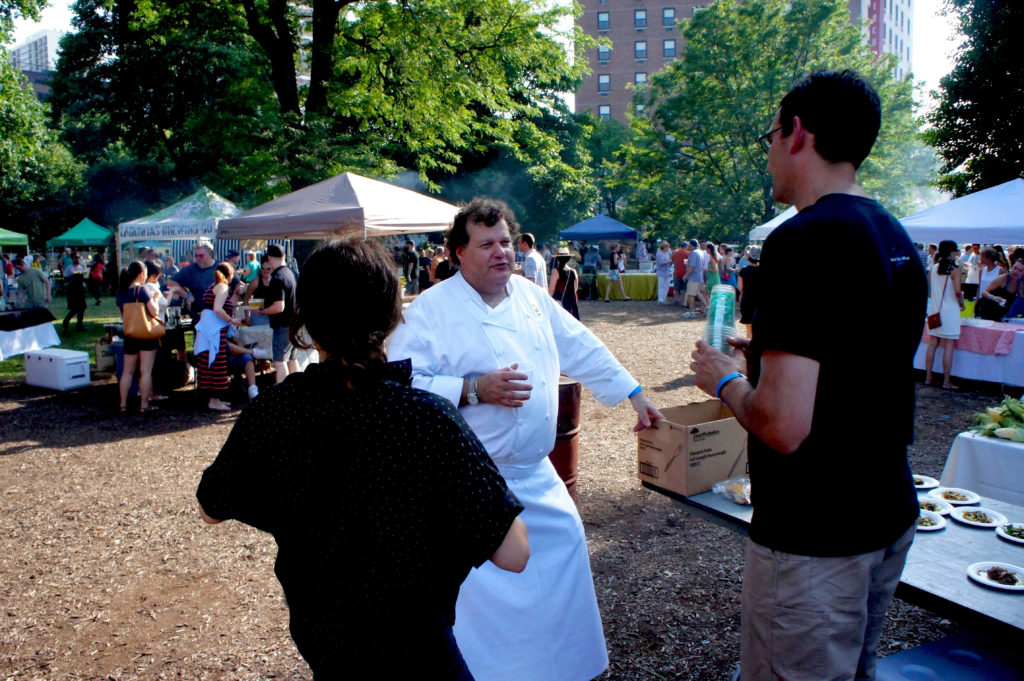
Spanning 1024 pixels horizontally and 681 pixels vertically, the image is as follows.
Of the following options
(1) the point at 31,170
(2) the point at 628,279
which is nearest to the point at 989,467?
(2) the point at 628,279

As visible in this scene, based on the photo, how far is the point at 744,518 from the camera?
9.46 feet

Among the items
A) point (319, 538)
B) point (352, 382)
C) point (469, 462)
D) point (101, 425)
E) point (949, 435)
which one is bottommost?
point (101, 425)

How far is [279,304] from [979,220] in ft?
32.8

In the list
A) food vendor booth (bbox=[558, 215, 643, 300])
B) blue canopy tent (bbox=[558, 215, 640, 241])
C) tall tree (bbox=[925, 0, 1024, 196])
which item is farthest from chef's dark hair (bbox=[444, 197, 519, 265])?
blue canopy tent (bbox=[558, 215, 640, 241])

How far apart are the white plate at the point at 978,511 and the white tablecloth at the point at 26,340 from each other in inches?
542

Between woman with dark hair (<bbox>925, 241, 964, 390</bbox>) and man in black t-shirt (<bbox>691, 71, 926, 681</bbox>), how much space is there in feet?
27.5

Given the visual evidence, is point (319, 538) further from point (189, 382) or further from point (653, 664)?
point (189, 382)

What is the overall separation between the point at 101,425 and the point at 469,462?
26.9 feet

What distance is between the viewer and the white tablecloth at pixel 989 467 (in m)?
4.14

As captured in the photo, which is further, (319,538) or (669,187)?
(669,187)

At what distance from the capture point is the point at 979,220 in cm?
1038

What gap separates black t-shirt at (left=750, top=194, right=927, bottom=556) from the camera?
4.94ft

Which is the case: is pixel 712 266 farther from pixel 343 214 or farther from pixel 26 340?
pixel 26 340

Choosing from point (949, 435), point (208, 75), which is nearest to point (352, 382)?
point (949, 435)
